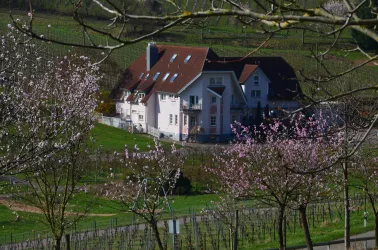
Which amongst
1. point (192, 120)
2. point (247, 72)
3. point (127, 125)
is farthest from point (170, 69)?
point (247, 72)

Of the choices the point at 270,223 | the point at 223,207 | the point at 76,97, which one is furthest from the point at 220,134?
the point at 76,97

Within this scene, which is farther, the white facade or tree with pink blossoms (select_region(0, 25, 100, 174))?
the white facade

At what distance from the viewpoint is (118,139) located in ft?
166

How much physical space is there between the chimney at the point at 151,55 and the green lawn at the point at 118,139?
598 cm

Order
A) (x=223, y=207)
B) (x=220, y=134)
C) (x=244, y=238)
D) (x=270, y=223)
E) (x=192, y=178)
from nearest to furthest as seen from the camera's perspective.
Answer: (x=223, y=207) → (x=244, y=238) → (x=270, y=223) → (x=192, y=178) → (x=220, y=134)

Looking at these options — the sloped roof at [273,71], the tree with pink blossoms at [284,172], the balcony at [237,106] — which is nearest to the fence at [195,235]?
the tree with pink blossoms at [284,172]

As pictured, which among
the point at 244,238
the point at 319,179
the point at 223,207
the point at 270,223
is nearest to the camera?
the point at 319,179

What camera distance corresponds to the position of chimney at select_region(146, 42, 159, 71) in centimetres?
5775

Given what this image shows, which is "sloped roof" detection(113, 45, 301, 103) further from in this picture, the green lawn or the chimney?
the green lawn

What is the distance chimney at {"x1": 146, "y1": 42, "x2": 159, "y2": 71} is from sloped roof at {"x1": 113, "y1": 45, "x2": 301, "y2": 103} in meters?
0.28

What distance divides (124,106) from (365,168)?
40238mm

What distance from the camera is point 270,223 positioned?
26.5 meters

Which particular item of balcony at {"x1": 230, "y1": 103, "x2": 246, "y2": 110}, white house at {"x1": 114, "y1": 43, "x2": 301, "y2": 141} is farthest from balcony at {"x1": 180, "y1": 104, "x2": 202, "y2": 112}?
balcony at {"x1": 230, "y1": 103, "x2": 246, "y2": 110}

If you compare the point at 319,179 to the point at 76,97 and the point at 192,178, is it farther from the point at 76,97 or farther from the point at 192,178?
the point at 192,178
